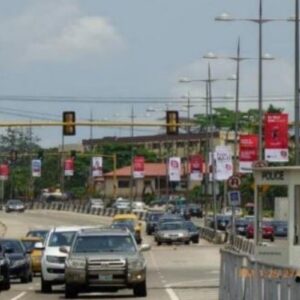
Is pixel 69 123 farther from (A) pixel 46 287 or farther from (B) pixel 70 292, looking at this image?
(B) pixel 70 292

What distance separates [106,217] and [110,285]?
9800cm

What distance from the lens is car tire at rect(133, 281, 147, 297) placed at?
3469 cm

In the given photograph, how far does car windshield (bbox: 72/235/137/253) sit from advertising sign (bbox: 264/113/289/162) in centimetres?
1777

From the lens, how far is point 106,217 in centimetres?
13238

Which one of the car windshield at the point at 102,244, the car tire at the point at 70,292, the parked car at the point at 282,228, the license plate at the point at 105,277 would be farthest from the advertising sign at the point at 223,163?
the license plate at the point at 105,277

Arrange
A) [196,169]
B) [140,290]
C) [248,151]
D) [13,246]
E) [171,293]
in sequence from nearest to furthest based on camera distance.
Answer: [140,290]
[171,293]
[13,246]
[248,151]
[196,169]

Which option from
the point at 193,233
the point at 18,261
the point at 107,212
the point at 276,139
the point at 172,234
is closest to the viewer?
the point at 18,261

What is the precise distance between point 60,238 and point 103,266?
6.38m

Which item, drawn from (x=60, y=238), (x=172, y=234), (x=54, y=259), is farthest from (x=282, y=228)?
(x=172, y=234)

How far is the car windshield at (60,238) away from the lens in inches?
1577

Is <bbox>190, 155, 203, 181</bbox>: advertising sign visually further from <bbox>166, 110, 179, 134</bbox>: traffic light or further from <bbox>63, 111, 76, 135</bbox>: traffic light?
<bbox>63, 111, 76, 135</bbox>: traffic light

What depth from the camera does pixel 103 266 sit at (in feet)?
112

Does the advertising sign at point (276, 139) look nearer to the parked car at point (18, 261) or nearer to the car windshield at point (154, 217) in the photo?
the parked car at point (18, 261)

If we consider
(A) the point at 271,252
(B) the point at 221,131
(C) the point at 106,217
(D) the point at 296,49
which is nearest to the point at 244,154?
(D) the point at 296,49
